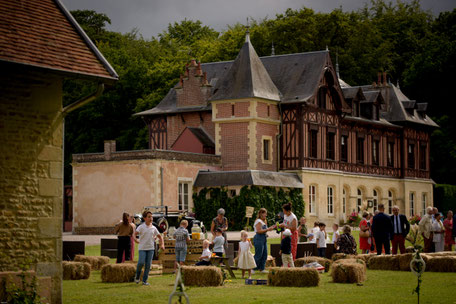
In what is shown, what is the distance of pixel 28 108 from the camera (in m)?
13.1

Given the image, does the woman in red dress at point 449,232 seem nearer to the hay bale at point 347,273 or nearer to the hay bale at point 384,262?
the hay bale at point 384,262

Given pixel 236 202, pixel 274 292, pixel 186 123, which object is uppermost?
pixel 186 123

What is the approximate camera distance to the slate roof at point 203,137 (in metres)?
44.2

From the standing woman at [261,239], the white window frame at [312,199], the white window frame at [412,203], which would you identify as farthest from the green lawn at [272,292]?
the white window frame at [412,203]

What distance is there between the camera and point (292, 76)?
4506 cm

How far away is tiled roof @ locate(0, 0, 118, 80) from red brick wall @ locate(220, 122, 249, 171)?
29.4m

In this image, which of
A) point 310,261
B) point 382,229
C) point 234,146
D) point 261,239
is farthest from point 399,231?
point 234,146

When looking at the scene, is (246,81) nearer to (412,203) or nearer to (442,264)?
(412,203)

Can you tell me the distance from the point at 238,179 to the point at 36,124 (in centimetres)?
2715

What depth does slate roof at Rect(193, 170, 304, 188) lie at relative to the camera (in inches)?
1574

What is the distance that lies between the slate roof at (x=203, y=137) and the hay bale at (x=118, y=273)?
26.5 meters

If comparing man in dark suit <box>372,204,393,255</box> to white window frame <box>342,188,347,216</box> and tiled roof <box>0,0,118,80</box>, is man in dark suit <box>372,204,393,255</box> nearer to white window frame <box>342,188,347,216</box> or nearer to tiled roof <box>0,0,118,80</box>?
tiled roof <box>0,0,118,80</box>

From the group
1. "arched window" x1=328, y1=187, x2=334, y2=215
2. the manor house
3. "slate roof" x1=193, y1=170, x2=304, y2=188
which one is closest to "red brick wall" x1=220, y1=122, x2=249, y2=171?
the manor house

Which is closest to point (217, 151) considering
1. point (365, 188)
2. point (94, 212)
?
point (94, 212)
